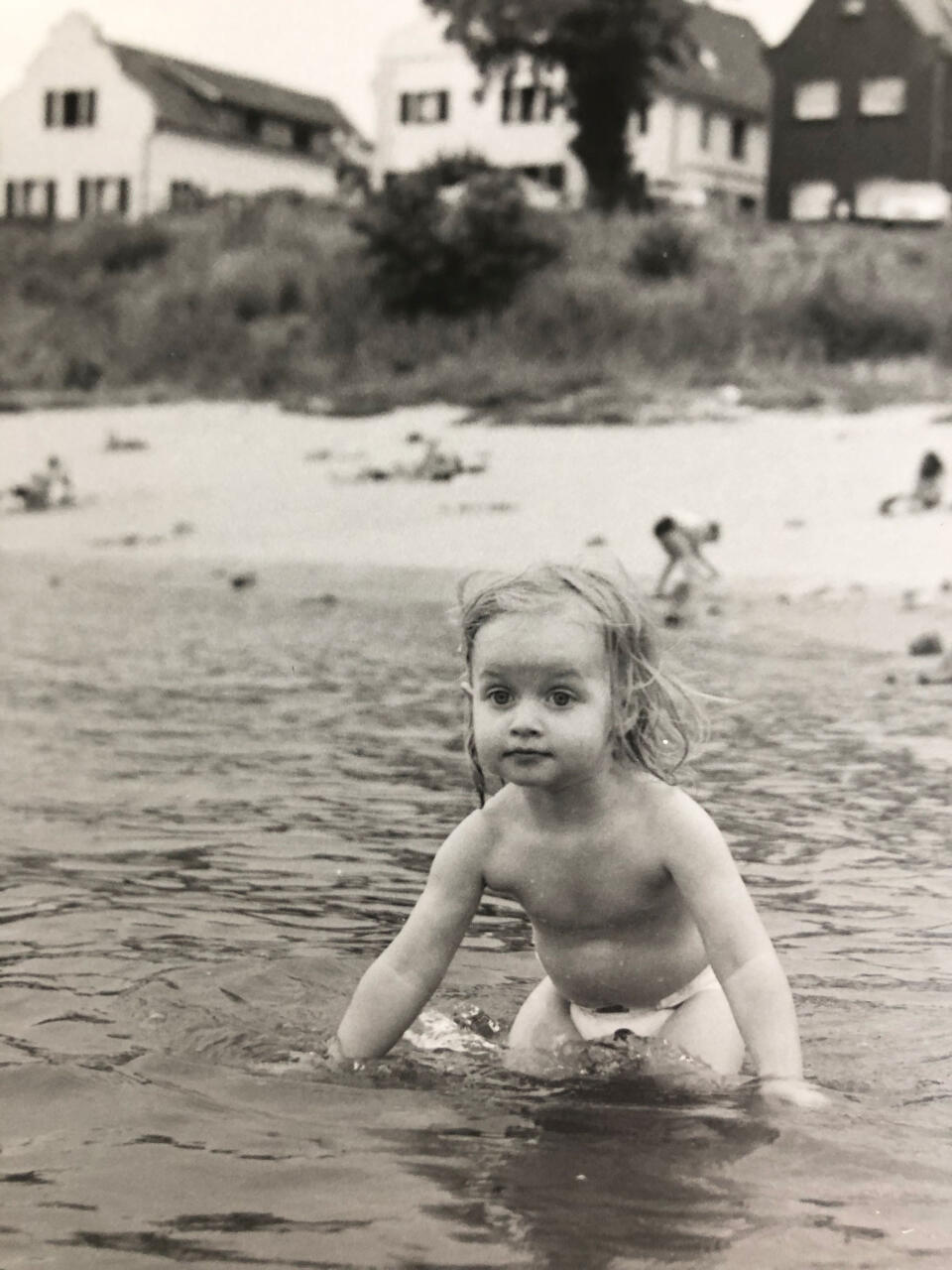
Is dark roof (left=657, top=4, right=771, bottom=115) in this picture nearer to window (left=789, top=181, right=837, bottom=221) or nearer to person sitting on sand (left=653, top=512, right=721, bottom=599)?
window (left=789, top=181, right=837, bottom=221)

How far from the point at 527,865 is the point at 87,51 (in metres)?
8.44

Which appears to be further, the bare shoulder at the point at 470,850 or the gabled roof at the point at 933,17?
the gabled roof at the point at 933,17

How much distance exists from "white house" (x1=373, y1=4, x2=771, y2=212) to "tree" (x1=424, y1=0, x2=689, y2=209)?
4.0 inches

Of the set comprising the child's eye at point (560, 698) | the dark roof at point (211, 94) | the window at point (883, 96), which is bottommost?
the child's eye at point (560, 698)

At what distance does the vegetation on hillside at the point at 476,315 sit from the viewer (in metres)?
9.94

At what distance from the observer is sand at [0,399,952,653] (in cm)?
810

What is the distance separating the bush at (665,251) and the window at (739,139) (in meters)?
0.74

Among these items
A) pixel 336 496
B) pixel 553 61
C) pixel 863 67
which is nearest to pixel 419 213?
pixel 553 61

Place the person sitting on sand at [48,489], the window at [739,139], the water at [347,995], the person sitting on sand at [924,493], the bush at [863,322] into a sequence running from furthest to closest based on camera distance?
1. the window at [739,139]
2. the person sitting on sand at [48,489]
3. the bush at [863,322]
4. the person sitting on sand at [924,493]
5. the water at [347,995]

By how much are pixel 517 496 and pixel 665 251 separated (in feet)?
8.39

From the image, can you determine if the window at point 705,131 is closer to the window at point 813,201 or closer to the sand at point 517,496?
the window at point 813,201

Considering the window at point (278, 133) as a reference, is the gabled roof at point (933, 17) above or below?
above

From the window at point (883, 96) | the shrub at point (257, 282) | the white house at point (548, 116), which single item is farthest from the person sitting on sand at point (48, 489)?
the window at point (883, 96)

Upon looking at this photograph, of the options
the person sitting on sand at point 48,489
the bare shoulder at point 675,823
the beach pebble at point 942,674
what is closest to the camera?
the bare shoulder at point 675,823
